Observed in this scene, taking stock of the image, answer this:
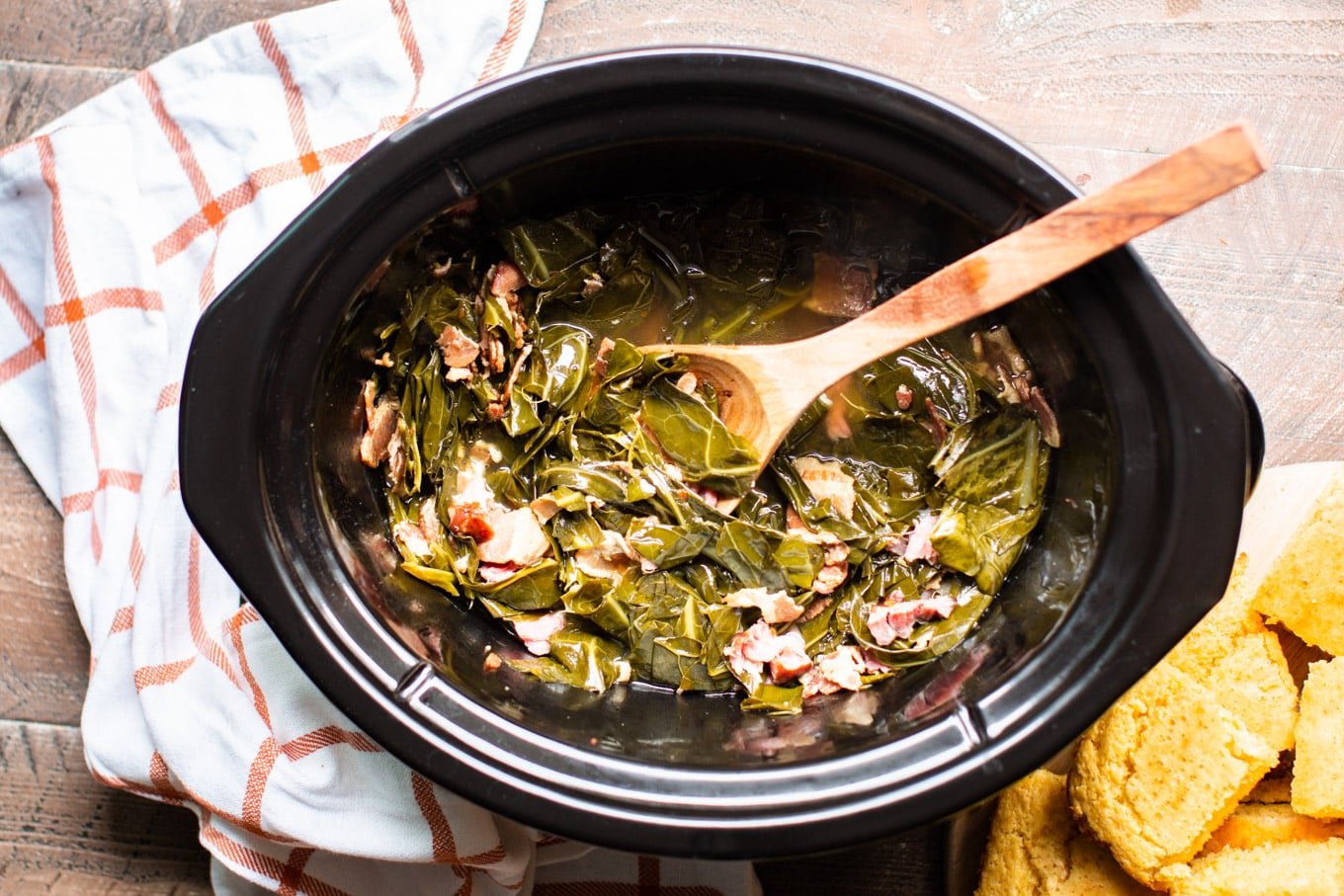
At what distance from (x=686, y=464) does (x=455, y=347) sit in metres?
0.47

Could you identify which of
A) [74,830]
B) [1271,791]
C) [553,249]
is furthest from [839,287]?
[74,830]

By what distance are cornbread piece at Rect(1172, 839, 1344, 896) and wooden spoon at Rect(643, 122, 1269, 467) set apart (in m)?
1.05

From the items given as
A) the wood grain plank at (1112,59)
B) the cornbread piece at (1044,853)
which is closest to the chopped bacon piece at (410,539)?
the wood grain plank at (1112,59)

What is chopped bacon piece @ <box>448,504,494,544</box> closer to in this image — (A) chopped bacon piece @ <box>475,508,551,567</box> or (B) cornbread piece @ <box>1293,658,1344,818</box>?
(A) chopped bacon piece @ <box>475,508,551,567</box>

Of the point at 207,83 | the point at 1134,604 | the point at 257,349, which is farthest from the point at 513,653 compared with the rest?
the point at 207,83

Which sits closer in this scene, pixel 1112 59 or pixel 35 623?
pixel 1112 59

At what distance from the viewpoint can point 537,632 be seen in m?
1.93

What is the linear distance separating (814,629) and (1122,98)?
122 centimetres

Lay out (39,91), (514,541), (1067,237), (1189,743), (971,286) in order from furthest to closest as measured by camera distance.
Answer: (39,91), (514,541), (1189,743), (971,286), (1067,237)

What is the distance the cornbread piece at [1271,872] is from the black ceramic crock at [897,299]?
58cm

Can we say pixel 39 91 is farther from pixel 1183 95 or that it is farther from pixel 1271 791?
pixel 1271 791

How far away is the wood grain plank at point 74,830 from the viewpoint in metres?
2.29

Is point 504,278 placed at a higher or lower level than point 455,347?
higher

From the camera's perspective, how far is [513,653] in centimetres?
191
